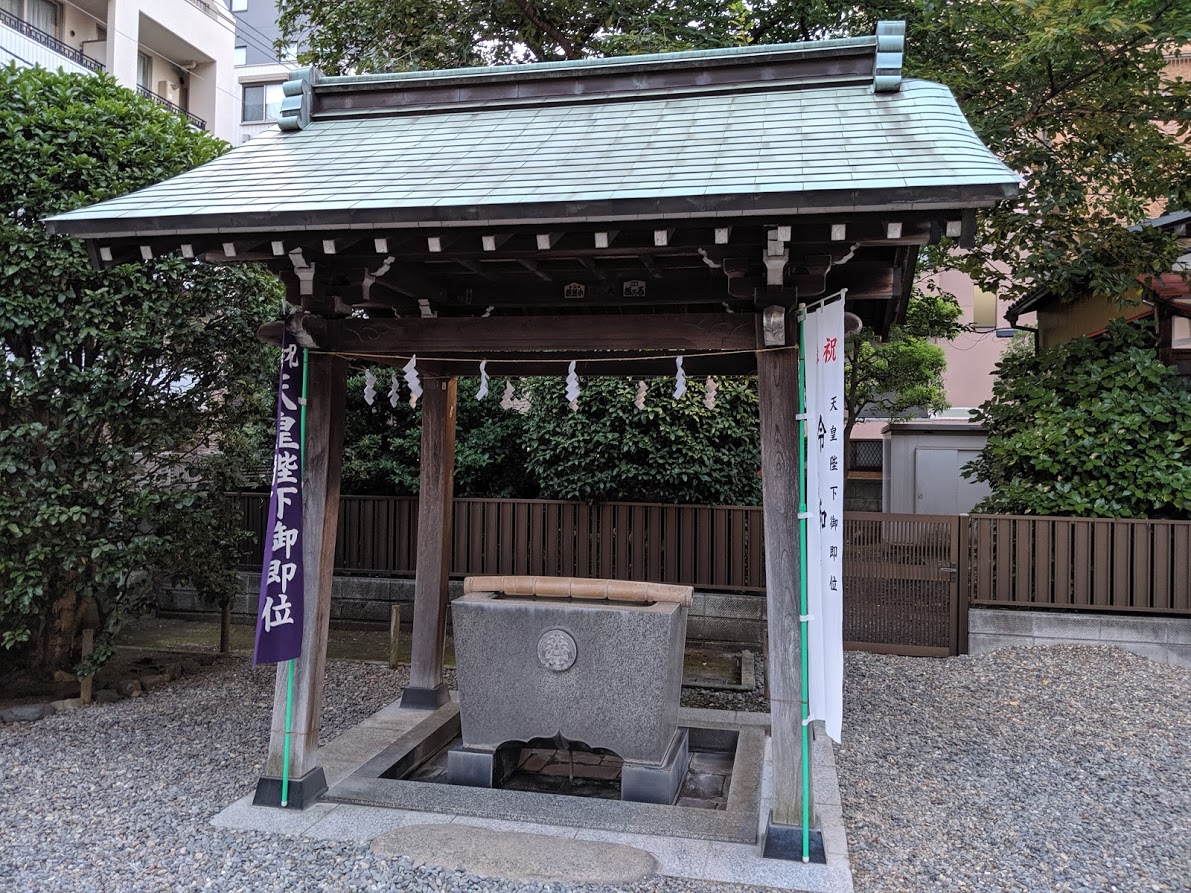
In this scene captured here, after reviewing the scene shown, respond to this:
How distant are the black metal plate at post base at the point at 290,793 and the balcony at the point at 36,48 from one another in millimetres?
14692

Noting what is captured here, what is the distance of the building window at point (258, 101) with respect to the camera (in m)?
27.9

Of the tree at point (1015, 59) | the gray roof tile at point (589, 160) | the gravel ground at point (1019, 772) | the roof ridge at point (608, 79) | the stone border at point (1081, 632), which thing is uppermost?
the tree at point (1015, 59)

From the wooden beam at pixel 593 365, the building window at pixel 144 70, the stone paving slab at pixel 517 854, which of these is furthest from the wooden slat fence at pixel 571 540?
the building window at pixel 144 70

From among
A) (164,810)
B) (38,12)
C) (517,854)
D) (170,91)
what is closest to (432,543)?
(164,810)

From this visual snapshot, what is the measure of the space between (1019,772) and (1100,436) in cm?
507

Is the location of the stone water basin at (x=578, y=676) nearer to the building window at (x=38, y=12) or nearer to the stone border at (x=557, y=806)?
the stone border at (x=557, y=806)

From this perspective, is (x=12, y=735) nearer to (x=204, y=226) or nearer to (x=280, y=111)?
(x=204, y=226)

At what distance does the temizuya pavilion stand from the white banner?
0.11m

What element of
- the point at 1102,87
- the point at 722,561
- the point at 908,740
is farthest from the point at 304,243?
the point at 1102,87

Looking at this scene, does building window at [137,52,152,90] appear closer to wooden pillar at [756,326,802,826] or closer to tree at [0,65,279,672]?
tree at [0,65,279,672]

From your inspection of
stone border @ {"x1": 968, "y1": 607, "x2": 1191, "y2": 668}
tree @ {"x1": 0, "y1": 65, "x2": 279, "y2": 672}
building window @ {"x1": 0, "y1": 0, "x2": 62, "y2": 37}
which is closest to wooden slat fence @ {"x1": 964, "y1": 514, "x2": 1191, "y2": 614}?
stone border @ {"x1": 968, "y1": 607, "x2": 1191, "y2": 668}

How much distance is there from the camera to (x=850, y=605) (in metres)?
9.66

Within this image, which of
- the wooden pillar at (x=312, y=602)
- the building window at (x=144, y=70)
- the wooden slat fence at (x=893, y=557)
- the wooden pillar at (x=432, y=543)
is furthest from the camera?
the building window at (x=144, y=70)

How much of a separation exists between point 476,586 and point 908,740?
3666 mm
